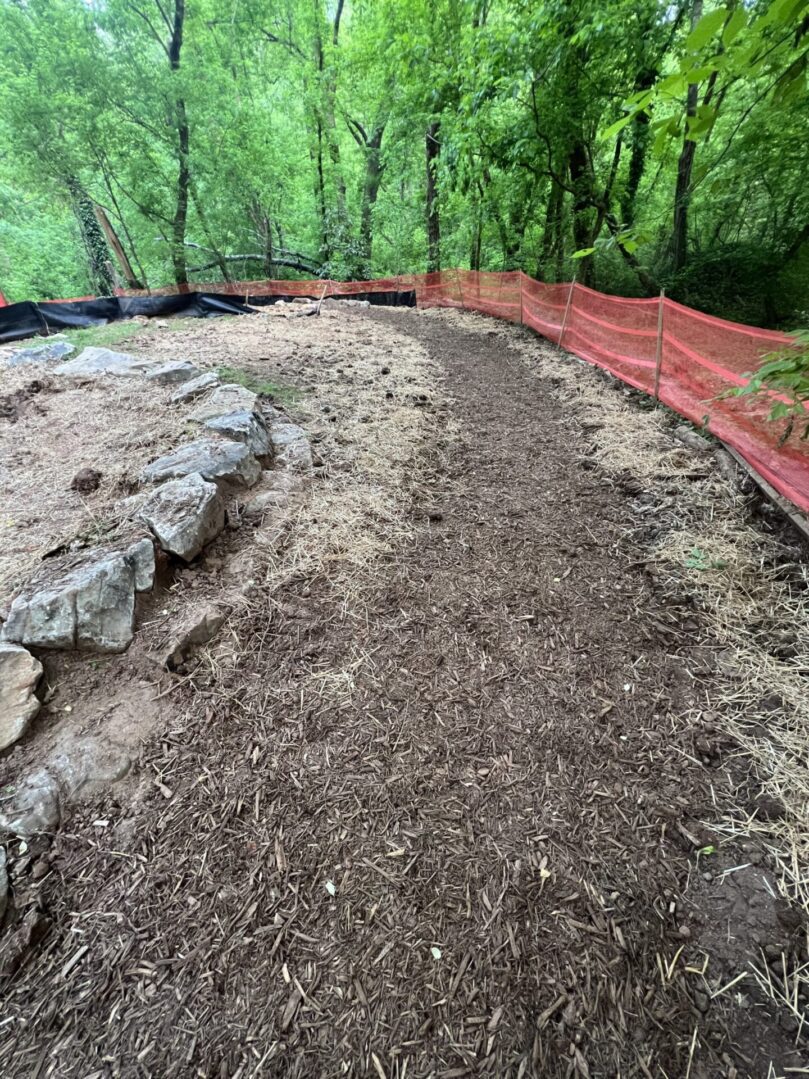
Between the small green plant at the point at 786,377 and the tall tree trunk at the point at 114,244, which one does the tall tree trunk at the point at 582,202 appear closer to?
the small green plant at the point at 786,377

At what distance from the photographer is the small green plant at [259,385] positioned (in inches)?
174

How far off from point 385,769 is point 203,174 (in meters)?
18.2

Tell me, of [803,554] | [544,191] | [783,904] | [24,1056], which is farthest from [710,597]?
[544,191]

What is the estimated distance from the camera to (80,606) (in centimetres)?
191

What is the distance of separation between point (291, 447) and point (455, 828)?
Result: 2.86 metres

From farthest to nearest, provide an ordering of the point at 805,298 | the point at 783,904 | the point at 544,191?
the point at 544,191 → the point at 805,298 → the point at 783,904

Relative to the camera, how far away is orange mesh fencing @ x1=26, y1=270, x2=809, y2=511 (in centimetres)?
286

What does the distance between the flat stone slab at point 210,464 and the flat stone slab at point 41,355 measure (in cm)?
507

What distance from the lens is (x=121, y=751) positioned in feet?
5.33

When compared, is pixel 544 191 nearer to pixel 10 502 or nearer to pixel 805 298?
pixel 805 298

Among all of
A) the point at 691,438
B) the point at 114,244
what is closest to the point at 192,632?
the point at 691,438

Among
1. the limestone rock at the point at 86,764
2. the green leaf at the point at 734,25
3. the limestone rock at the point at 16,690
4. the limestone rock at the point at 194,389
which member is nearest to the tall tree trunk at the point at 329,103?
the limestone rock at the point at 194,389

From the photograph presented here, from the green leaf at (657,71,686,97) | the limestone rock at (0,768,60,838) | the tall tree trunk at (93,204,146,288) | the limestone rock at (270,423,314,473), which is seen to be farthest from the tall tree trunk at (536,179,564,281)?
the tall tree trunk at (93,204,146,288)

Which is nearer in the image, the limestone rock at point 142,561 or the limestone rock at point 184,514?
the limestone rock at point 142,561
